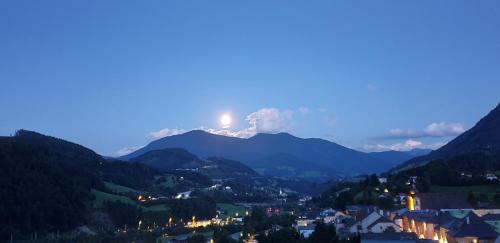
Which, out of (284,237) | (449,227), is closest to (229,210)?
(284,237)

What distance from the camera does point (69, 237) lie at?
86125mm

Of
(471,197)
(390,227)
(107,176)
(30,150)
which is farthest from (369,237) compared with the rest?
(107,176)

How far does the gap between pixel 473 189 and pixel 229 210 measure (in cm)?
7029

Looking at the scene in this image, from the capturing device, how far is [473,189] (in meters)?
76.8

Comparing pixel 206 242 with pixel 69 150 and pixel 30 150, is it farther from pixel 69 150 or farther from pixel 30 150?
pixel 69 150

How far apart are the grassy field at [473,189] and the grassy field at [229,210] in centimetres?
5578

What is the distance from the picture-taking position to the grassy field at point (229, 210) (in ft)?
422

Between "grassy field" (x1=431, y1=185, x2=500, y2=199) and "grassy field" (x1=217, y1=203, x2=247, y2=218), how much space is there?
55779 mm

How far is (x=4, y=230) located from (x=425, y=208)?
64.6m

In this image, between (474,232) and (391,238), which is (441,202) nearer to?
(391,238)

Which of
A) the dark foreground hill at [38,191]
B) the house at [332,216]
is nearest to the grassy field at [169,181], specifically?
the dark foreground hill at [38,191]

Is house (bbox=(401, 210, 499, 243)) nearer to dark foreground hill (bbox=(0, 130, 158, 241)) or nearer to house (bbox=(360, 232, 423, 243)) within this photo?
house (bbox=(360, 232, 423, 243))

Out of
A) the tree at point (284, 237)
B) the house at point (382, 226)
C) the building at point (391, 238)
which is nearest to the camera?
the building at point (391, 238)

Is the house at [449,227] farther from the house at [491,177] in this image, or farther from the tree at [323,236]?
the house at [491,177]
